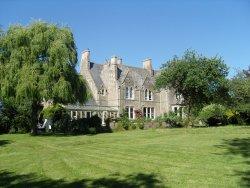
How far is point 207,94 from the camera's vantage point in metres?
42.4

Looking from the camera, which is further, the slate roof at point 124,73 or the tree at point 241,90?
the slate roof at point 124,73

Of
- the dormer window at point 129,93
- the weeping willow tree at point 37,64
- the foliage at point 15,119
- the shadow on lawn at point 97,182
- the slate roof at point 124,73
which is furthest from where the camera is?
the dormer window at point 129,93

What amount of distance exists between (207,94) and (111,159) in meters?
28.3

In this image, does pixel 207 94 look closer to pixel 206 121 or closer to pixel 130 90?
pixel 206 121

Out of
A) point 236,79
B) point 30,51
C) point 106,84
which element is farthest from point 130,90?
point 30,51

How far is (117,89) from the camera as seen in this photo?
59.9 metres

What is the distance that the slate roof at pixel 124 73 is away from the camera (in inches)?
2393

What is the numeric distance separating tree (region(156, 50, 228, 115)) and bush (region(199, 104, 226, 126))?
4753 millimetres

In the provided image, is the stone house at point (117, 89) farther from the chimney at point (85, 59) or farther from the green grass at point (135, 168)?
the green grass at point (135, 168)

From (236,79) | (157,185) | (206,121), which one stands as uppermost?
(236,79)

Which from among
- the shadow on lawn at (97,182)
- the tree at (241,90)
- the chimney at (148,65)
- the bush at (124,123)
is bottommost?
the shadow on lawn at (97,182)

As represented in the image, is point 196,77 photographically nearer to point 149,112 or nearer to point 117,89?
point 117,89

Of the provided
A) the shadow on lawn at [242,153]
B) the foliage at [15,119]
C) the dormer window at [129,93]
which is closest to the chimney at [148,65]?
the dormer window at [129,93]

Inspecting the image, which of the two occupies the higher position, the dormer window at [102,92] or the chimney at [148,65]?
the chimney at [148,65]
